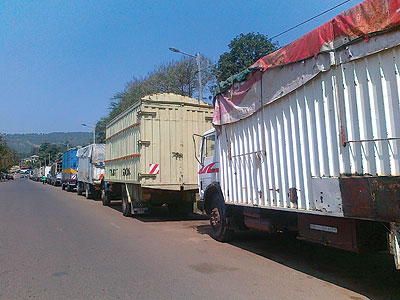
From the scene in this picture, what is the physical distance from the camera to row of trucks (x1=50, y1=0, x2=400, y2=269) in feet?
12.3

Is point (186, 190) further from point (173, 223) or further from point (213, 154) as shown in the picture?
point (213, 154)

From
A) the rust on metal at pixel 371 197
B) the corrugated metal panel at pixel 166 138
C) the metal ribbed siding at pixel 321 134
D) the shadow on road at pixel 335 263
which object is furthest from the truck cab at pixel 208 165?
the rust on metal at pixel 371 197

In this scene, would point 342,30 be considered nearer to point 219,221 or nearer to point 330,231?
point 330,231

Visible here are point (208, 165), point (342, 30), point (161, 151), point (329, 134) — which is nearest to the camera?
point (342, 30)

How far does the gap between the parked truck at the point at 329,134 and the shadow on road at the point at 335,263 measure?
0.60m

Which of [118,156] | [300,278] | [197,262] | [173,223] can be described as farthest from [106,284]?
[118,156]

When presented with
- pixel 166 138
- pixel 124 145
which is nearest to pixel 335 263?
pixel 166 138

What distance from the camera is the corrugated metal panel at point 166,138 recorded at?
34.0 ft

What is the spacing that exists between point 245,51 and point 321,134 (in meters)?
15.6

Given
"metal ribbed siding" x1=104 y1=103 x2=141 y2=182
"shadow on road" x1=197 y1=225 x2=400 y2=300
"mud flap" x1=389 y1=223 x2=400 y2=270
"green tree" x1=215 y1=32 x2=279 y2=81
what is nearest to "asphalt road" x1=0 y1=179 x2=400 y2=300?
"shadow on road" x1=197 y1=225 x2=400 y2=300

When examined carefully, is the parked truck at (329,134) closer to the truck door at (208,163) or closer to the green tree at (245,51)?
the truck door at (208,163)

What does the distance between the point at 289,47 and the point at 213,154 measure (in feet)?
11.8

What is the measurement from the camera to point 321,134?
4.55m

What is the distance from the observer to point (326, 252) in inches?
260
